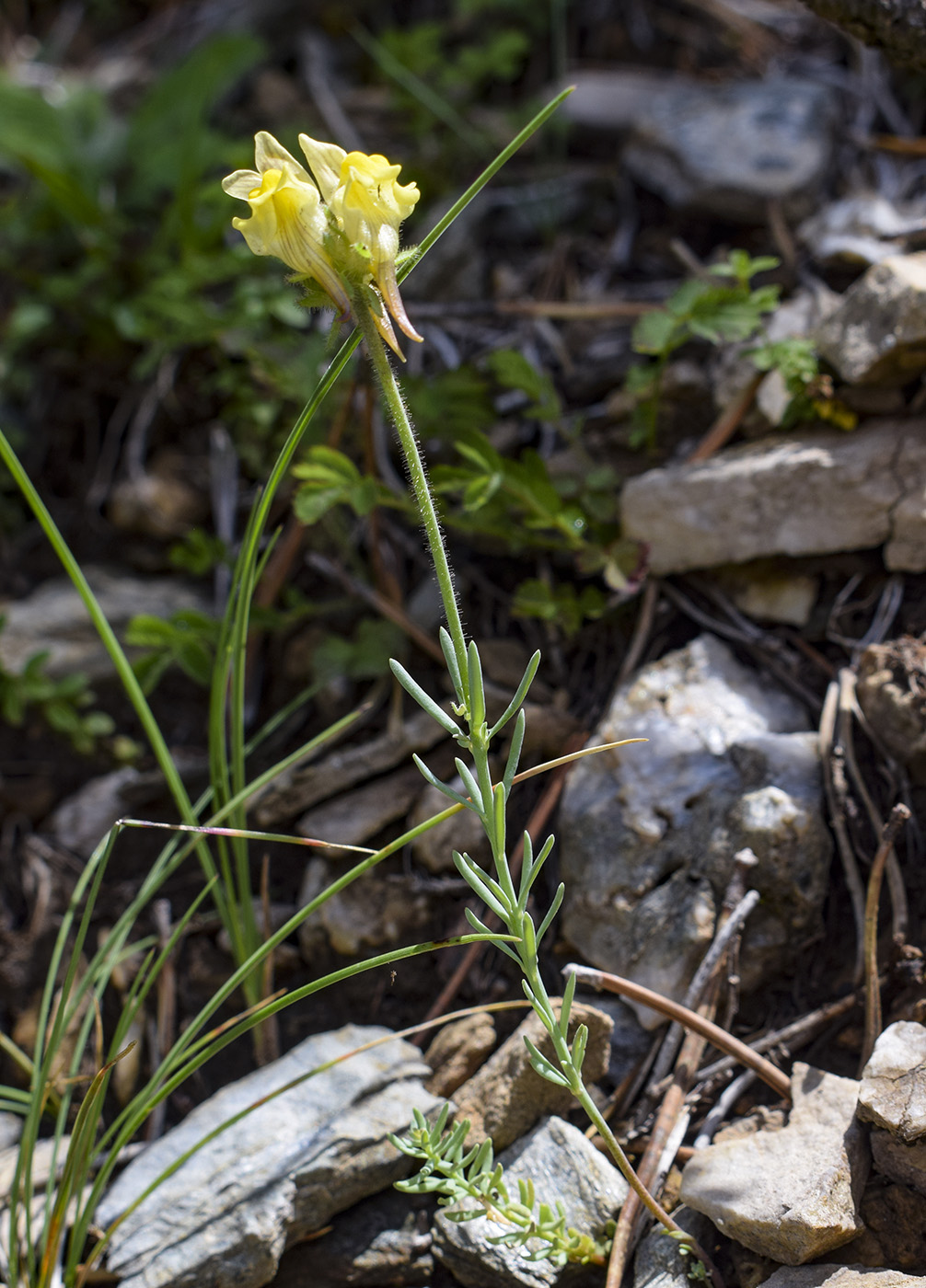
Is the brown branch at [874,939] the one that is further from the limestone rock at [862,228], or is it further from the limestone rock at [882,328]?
the limestone rock at [862,228]

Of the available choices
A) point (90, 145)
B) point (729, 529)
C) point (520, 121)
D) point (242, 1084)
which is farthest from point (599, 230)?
point (242, 1084)

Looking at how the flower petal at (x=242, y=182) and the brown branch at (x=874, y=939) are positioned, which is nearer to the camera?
the flower petal at (x=242, y=182)

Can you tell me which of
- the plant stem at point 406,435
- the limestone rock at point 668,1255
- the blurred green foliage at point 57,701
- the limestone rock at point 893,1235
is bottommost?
the limestone rock at point 668,1255

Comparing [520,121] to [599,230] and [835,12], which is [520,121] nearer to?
[599,230]

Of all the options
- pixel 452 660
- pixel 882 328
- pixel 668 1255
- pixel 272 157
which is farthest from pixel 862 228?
pixel 668 1255

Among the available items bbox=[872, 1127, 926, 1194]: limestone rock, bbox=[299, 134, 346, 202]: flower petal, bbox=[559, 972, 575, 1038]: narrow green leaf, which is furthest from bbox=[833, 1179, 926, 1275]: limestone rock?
bbox=[299, 134, 346, 202]: flower petal

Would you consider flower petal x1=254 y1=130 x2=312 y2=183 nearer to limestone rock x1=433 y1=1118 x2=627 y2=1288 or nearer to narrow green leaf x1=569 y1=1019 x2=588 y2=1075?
narrow green leaf x1=569 y1=1019 x2=588 y2=1075

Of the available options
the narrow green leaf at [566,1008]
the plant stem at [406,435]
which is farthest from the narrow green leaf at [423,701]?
the narrow green leaf at [566,1008]

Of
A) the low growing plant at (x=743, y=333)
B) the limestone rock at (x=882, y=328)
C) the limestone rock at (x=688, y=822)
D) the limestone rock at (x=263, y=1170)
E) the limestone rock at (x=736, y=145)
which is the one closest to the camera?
the limestone rock at (x=263, y=1170)
